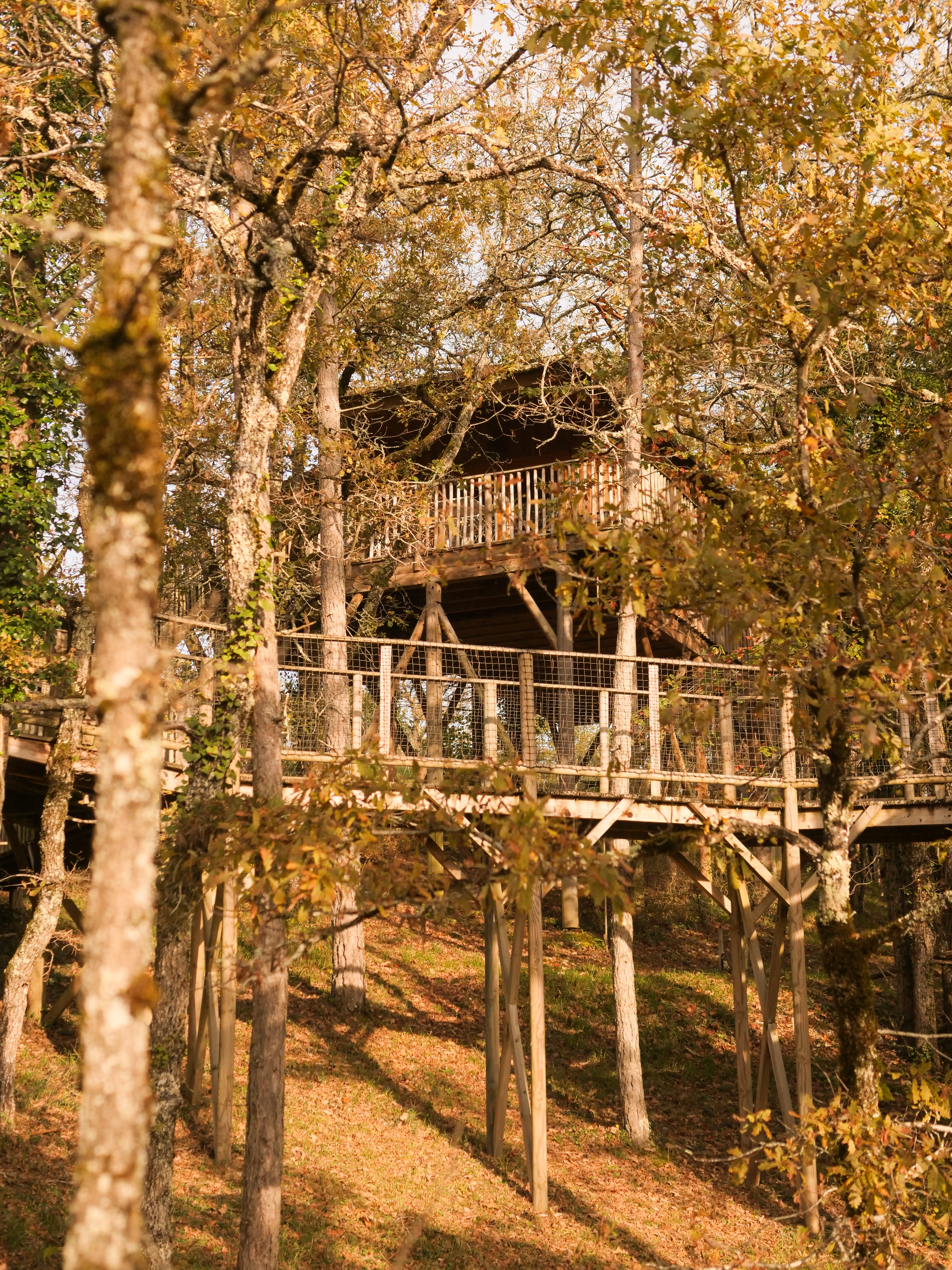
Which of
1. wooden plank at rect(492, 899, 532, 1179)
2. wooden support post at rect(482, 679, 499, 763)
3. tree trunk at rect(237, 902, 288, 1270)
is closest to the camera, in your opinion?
tree trunk at rect(237, 902, 288, 1270)

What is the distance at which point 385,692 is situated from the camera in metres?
12.3

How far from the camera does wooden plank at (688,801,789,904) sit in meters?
12.2

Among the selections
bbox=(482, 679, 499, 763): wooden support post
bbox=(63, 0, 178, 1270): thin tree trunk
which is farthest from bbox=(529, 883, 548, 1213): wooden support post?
bbox=(63, 0, 178, 1270): thin tree trunk

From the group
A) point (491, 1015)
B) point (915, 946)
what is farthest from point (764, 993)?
point (915, 946)

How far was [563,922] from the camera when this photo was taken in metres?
24.0

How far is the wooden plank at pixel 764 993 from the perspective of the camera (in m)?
13.1

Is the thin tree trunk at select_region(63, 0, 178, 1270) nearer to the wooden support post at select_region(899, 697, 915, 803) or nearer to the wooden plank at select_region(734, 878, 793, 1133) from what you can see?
the wooden plank at select_region(734, 878, 793, 1133)

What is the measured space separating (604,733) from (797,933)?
128 inches

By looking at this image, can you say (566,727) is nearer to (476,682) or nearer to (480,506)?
(476,682)

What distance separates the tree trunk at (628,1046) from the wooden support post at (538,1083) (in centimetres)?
220

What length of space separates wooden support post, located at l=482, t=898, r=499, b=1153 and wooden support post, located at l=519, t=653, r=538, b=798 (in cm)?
258

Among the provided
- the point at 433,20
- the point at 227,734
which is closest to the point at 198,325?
the point at 433,20

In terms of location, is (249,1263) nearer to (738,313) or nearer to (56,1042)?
(56,1042)

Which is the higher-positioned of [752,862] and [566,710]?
[566,710]
